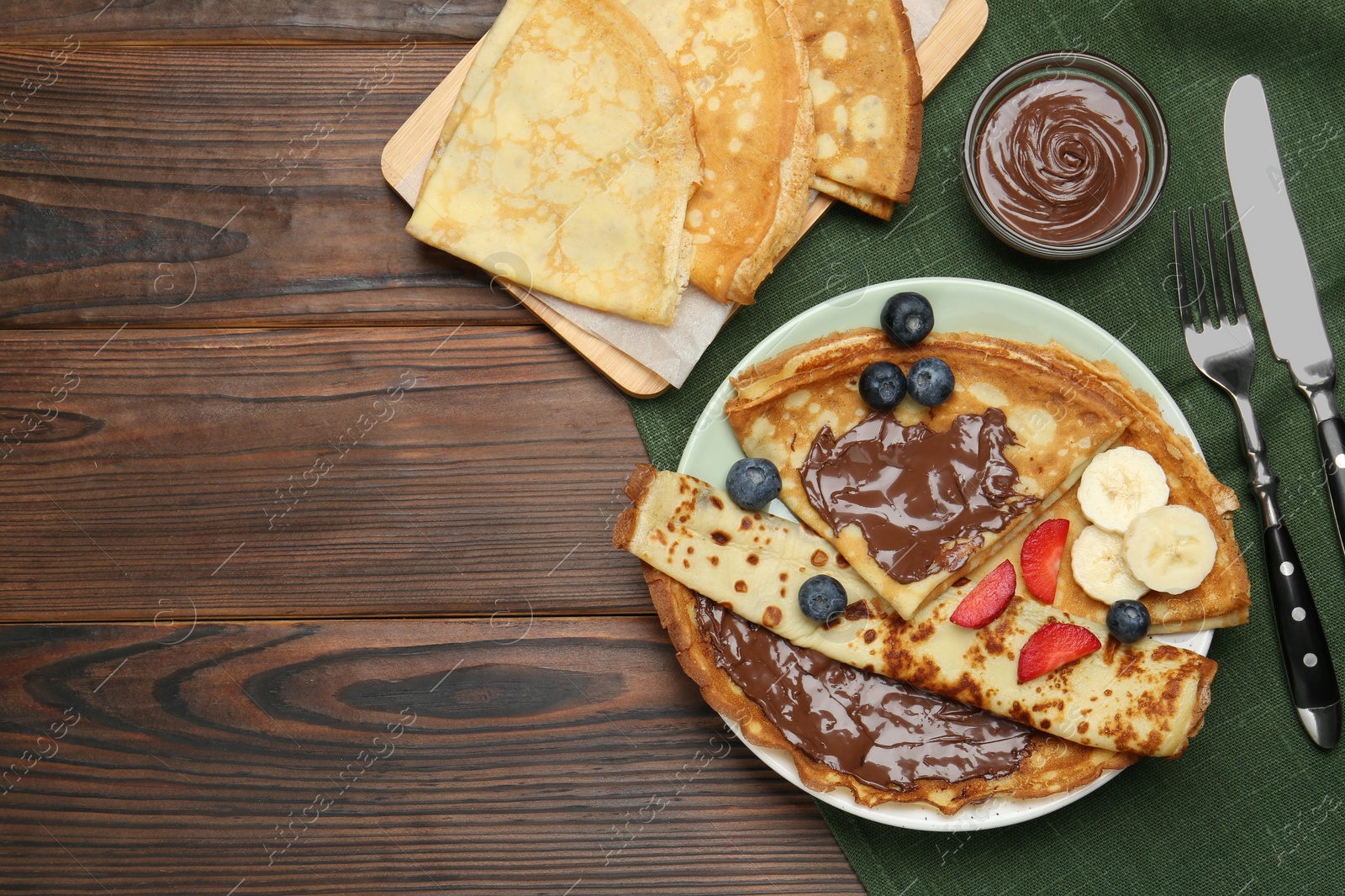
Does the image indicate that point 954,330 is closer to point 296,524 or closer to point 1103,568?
point 1103,568

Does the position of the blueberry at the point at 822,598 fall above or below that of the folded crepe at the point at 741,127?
below

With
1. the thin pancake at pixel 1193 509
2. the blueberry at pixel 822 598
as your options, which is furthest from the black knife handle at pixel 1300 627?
the blueberry at pixel 822 598

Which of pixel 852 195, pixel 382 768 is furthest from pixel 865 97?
pixel 382 768

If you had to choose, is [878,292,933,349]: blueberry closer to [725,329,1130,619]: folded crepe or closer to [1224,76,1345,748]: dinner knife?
[725,329,1130,619]: folded crepe

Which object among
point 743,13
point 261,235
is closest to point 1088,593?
point 743,13

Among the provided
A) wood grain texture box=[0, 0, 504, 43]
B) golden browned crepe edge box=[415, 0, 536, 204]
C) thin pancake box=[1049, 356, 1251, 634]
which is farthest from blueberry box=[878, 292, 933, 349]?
wood grain texture box=[0, 0, 504, 43]

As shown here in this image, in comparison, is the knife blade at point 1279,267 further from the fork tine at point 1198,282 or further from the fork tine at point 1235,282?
the fork tine at point 1198,282
